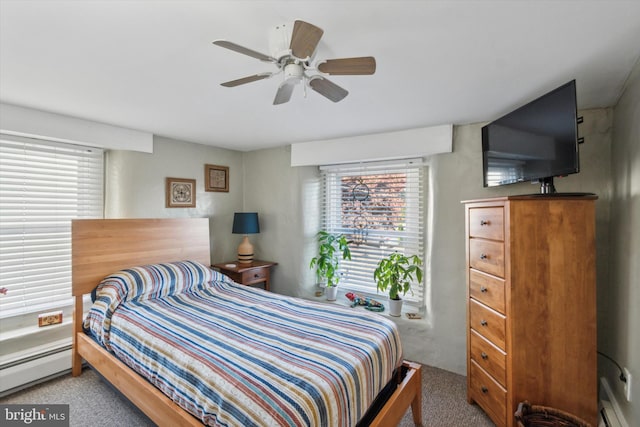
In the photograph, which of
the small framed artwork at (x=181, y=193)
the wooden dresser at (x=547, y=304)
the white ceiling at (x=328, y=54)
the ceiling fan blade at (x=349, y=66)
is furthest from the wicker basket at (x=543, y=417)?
the small framed artwork at (x=181, y=193)

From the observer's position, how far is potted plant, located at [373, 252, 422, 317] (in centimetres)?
284

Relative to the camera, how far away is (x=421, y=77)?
68.4 inches

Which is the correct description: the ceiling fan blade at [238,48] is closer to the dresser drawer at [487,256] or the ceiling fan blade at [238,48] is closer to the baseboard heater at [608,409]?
the dresser drawer at [487,256]

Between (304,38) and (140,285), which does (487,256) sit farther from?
(140,285)

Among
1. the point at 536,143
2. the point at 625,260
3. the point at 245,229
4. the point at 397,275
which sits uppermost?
the point at 536,143

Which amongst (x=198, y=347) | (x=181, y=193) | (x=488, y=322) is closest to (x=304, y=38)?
(x=198, y=347)

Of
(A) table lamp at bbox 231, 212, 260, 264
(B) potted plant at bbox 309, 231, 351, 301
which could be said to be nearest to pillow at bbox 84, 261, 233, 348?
(A) table lamp at bbox 231, 212, 260, 264

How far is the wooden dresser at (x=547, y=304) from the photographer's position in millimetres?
1646

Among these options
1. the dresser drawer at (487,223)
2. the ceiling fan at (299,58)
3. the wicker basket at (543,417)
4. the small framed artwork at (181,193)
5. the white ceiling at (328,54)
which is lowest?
the wicker basket at (543,417)

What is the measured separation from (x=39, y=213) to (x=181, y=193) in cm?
122

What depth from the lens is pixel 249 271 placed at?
3.39 metres

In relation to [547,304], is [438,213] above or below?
above

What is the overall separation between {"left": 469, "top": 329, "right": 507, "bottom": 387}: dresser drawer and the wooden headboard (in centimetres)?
275

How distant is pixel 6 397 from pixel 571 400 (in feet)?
12.3
